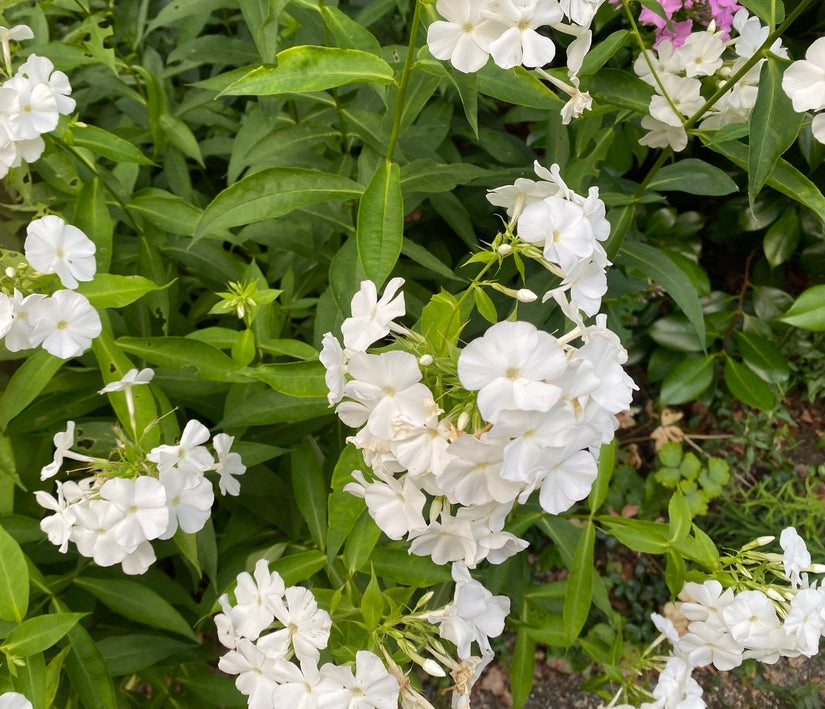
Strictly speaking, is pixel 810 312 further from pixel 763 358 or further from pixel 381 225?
pixel 381 225

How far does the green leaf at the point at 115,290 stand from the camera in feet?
4.48

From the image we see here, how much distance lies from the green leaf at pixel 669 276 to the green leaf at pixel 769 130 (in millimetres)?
386

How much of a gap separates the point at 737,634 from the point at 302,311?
4.02 feet

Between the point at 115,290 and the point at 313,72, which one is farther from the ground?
the point at 313,72

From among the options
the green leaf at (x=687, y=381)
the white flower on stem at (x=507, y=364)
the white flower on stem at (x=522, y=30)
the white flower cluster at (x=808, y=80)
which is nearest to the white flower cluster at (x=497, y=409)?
the white flower on stem at (x=507, y=364)

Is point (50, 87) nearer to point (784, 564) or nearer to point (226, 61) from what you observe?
point (226, 61)

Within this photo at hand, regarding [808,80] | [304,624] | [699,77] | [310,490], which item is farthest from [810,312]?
[304,624]

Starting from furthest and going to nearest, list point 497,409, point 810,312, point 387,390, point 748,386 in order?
point 748,386 < point 810,312 < point 387,390 < point 497,409

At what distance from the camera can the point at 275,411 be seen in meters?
1.42

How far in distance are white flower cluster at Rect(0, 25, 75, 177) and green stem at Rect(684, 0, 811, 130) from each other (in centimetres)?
128

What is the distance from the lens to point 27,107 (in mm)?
1343

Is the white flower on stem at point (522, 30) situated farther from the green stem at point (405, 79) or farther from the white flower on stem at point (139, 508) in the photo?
the white flower on stem at point (139, 508)

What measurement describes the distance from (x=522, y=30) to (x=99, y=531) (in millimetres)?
1049

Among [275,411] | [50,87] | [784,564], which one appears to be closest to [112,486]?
A: [275,411]
